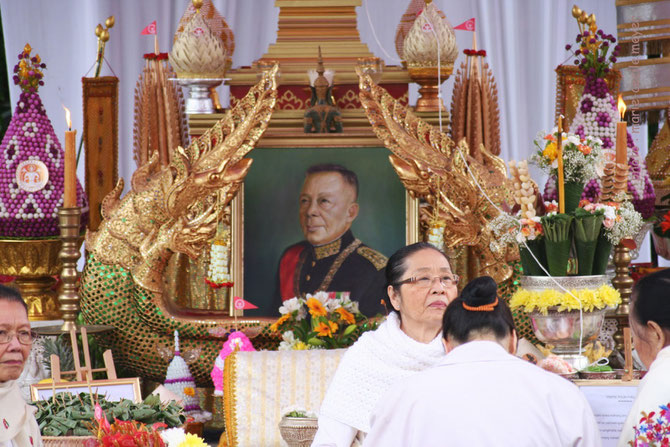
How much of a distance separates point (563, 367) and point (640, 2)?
3412 mm

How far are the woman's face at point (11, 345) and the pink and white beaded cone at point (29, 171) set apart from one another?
2.65 m

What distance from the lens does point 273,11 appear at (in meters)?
6.48

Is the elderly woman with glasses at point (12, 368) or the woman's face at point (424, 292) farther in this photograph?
the woman's face at point (424, 292)

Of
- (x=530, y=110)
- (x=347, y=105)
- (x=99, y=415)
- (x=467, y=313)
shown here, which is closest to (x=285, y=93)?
(x=347, y=105)

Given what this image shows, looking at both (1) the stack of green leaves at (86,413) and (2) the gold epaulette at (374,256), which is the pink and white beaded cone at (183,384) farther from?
(1) the stack of green leaves at (86,413)

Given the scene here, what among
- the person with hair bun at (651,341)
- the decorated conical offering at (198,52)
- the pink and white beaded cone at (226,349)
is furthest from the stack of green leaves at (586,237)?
the decorated conical offering at (198,52)

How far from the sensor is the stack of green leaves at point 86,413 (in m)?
2.62

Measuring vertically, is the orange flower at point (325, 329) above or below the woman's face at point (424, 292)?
below

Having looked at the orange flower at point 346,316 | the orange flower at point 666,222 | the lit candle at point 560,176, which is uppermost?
the lit candle at point 560,176

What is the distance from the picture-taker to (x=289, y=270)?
15.3 feet

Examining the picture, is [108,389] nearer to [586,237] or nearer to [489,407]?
[586,237]

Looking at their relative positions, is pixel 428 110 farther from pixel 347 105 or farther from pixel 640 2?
pixel 640 2

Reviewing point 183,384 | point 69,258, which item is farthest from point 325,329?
point 69,258

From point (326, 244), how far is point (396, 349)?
2.00 m
